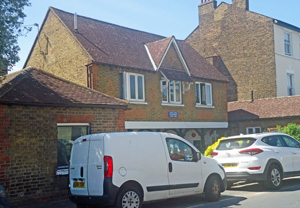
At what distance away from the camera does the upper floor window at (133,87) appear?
59.2 ft

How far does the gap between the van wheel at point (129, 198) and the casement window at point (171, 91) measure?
40.1 feet

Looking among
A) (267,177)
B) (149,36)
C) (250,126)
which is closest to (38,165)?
(267,177)

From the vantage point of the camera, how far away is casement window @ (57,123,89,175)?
11.1 metres

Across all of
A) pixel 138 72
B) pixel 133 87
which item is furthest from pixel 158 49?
pixel 133 87

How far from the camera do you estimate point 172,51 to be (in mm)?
20625

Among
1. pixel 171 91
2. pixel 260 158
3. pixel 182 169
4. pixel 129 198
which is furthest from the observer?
pixel 171 91

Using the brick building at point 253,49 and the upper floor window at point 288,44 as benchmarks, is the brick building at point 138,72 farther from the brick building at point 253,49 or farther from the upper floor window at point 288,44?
the upper floor window at point 288,44

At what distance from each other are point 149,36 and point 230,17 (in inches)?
359

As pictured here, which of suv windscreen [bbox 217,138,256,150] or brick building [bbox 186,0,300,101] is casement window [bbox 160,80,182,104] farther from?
brick building [bbox 186,0,300,101]

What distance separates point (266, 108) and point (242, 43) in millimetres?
6656

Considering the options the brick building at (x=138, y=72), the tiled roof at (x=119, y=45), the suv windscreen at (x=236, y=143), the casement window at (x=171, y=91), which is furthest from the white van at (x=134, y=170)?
the casement window at (x=171, y=91)

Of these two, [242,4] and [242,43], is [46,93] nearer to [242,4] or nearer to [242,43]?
[242,43]

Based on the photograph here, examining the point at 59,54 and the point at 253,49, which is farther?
the point at 253,49

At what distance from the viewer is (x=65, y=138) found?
37.2ft
